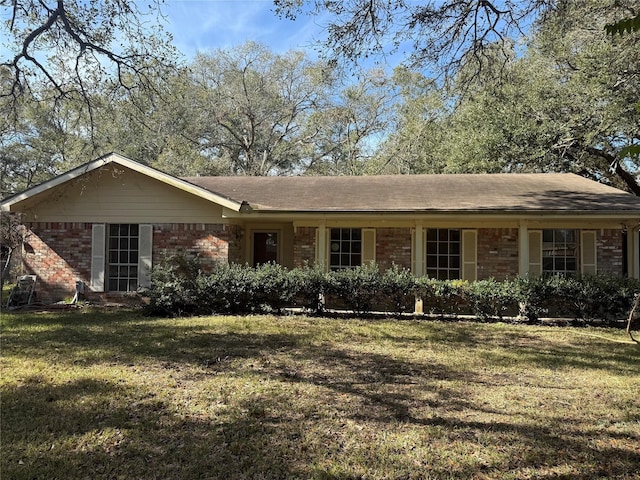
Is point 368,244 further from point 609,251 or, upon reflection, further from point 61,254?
point 61,254

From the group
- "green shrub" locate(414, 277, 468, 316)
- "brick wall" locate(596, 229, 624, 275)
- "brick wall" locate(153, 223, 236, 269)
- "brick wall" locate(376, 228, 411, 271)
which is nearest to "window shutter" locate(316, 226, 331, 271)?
"brick wall" locate(376, 228, 411, 271)

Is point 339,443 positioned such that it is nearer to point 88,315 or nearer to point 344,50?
point 344,50

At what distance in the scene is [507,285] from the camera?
10.0 m

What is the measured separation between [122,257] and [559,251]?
11.7 m

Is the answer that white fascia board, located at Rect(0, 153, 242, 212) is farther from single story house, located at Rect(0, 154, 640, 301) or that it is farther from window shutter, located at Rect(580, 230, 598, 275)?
window shutter, located at Rect(580, 230, 598, 275)

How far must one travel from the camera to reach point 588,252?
11.6m

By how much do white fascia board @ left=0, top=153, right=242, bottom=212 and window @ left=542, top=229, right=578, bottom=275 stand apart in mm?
8134

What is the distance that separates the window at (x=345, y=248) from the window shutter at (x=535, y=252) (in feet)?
14.7

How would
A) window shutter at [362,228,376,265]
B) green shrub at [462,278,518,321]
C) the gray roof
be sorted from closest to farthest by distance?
green shrub at [462,278,518,321]
the gray roof
window shutter at [362,228,376,265]

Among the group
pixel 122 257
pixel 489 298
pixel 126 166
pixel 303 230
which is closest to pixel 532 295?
pixel 489 298

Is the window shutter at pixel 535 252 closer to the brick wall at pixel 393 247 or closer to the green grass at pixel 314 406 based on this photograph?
the brick wall at pixel 393 247

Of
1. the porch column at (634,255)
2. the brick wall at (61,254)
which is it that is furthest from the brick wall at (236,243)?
the porch column at (634,255)

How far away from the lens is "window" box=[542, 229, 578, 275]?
1184cm

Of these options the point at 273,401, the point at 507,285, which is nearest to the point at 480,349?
the point at 507,285
